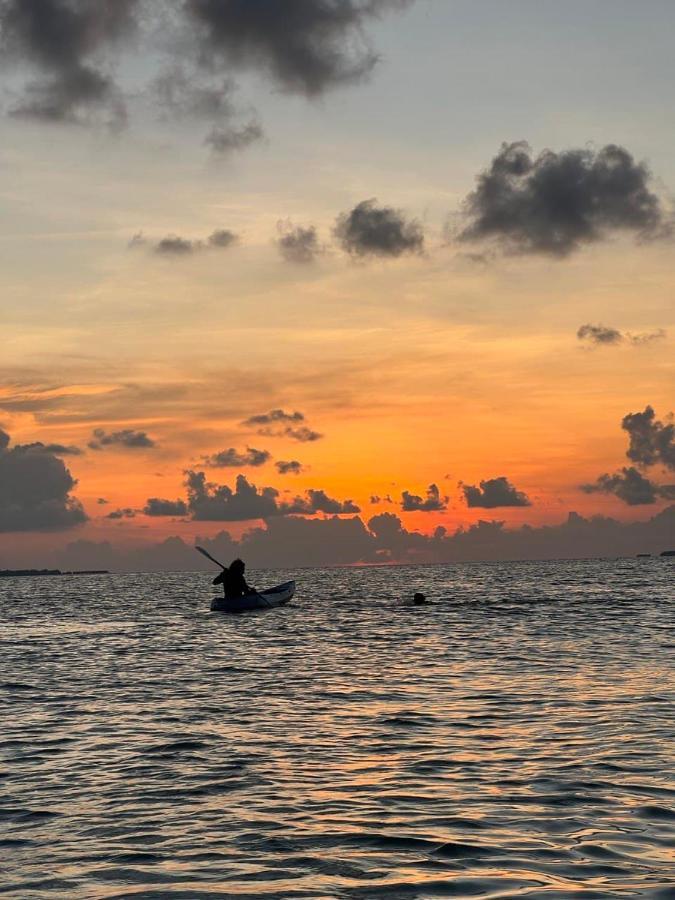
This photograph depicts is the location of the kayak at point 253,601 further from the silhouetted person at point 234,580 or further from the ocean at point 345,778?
the ocean at point 345,778

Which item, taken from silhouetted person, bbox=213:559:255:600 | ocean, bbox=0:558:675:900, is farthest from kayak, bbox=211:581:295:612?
ocean, bbox=0:558:675:900

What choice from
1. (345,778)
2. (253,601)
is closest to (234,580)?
(253,601)

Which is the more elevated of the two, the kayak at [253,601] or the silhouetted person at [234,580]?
the silhouetted person at [234,580]

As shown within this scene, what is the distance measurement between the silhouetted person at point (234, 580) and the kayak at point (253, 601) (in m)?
0.35

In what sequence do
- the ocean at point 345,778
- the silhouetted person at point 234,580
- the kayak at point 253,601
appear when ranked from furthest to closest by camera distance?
the kayak at point 253,601
the silhouetted person at point 234,580
the ocean at point 345,778

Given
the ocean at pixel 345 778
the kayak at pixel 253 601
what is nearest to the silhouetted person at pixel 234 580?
the kayak at pixel 253 601

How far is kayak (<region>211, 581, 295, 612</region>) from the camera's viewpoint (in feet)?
235

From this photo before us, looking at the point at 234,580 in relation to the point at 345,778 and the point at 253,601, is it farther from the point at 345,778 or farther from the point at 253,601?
the point at 345,778

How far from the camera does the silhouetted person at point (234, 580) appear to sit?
226ft

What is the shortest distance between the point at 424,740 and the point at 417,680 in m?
10.8

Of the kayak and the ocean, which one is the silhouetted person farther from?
the ocean

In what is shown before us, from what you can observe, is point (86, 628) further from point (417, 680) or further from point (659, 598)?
point (659, 598)

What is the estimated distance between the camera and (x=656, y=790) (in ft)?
49.4

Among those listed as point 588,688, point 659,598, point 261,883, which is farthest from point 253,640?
point 659,598
